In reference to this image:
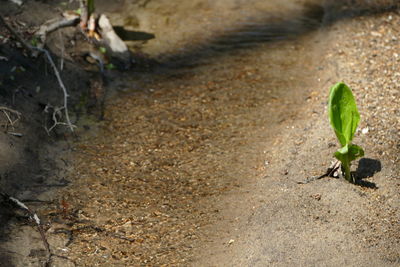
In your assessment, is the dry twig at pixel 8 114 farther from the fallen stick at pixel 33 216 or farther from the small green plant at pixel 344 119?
the small green plant at pixel 344 119

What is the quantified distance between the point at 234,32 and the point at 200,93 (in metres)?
1.00

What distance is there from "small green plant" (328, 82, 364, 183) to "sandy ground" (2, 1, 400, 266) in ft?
0.57

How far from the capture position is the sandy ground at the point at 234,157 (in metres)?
2.62

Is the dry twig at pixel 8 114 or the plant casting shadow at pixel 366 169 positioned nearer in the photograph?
the plant casting shadow at pixel 366 169

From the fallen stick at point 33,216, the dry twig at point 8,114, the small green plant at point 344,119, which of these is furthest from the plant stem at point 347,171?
the dry twig at point 8,114

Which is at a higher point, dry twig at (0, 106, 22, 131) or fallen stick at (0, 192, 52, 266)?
dry twig at (0, 106, 22, 131)

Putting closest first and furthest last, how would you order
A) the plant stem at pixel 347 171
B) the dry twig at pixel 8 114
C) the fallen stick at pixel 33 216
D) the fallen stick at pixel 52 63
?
the fallen stick at pixel 33 216 < the plant stem at pixel 347 171 < the dry twig at pixel 8 114 < the fallen stick at pixel 52 63

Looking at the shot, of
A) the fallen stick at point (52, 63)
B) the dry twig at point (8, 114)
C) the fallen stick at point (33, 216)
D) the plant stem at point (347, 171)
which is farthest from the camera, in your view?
the fallen stick at point (52, 63)

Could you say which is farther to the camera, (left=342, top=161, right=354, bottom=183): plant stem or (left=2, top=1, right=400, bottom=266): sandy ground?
(left=342, top=161, right=354, bottom=183): plant stem

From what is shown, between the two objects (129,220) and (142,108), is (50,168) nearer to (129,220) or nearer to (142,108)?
(129,220)

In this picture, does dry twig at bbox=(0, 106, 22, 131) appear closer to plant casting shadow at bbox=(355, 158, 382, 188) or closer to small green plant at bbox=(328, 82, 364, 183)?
Answer: small green plant at bbox=(328, 82, 364, 183)

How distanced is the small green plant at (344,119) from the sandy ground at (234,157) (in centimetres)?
17

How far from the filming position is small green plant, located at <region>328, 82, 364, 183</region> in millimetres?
2697

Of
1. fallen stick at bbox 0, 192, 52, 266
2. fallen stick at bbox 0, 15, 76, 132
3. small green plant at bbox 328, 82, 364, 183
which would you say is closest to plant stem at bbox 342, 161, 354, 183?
small green plant at bbox 328, 82, 364, 183
